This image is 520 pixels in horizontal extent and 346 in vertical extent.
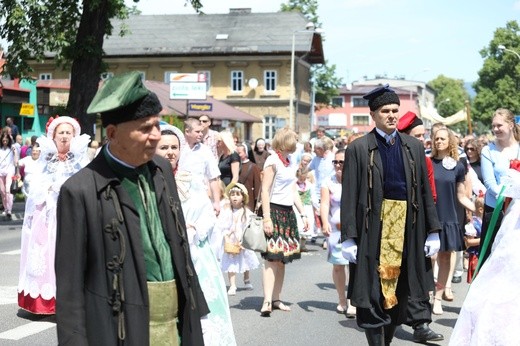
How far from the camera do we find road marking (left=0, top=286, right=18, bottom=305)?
10422mm

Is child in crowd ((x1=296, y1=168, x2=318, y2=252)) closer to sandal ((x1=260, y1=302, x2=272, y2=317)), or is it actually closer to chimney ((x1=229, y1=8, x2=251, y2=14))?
sandal ((x1=260, y1=302, x2=272, y2=317))

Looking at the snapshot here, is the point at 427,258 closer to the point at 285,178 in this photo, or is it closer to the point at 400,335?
the point at 400,335

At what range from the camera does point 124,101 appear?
3.76 meters

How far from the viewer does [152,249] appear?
12.8 feet

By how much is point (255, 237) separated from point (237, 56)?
6044 centimetres

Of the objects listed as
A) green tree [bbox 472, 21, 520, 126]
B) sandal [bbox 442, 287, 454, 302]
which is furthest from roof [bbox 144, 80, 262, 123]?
sandal [bbox 442, 287, 454, 302]

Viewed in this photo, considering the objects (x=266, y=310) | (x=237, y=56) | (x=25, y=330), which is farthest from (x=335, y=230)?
(x=237, y=56)

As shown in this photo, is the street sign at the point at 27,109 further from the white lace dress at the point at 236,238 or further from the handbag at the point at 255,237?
the handbag at the point at 255,237

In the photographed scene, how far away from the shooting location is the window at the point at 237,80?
229 ft

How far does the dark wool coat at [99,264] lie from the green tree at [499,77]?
84.7m

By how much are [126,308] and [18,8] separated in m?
20.4

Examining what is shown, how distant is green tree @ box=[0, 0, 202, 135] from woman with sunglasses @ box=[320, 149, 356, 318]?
45.5 feet

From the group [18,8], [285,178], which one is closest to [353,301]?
[285,178]

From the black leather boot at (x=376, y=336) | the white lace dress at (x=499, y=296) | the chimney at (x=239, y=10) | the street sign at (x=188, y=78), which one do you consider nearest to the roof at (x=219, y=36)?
the chimney at (x=239, y=10)
